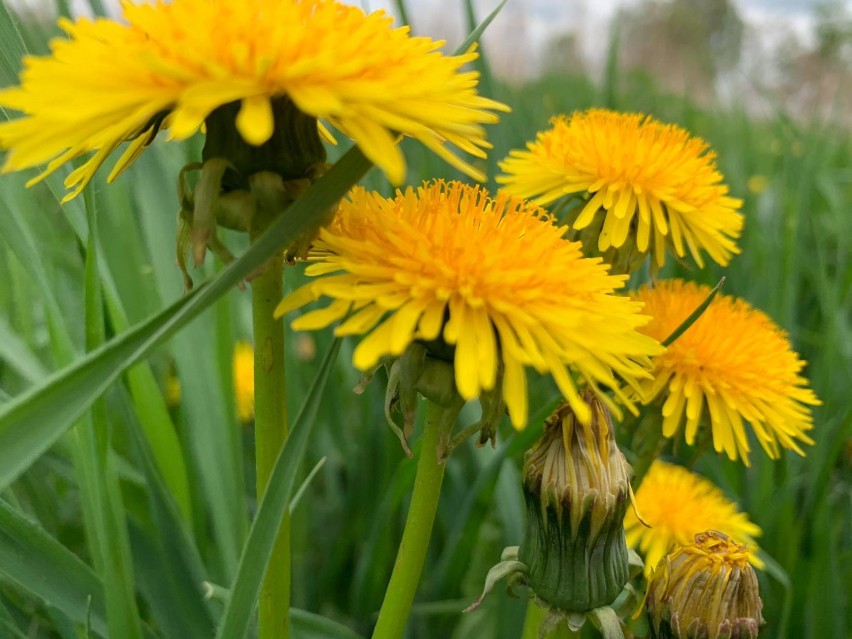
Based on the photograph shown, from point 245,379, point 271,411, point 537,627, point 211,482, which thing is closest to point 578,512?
point 537,627

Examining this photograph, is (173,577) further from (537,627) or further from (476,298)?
(476,298)

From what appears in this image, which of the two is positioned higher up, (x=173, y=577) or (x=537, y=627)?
(x=173, y=577)

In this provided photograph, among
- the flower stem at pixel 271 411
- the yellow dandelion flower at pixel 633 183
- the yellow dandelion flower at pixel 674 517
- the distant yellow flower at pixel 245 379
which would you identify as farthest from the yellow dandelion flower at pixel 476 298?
the distant yellow flower at pixel 245 379

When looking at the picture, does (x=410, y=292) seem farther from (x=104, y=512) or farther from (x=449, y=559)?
(x=449, y=559)

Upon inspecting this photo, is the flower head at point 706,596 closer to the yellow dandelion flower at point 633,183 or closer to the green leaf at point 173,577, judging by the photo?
the yellow dandelion flower at point 633,183

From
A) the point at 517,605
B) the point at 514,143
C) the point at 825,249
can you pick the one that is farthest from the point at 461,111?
the point at 825,249

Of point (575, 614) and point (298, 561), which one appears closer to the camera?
point (575, 614)
